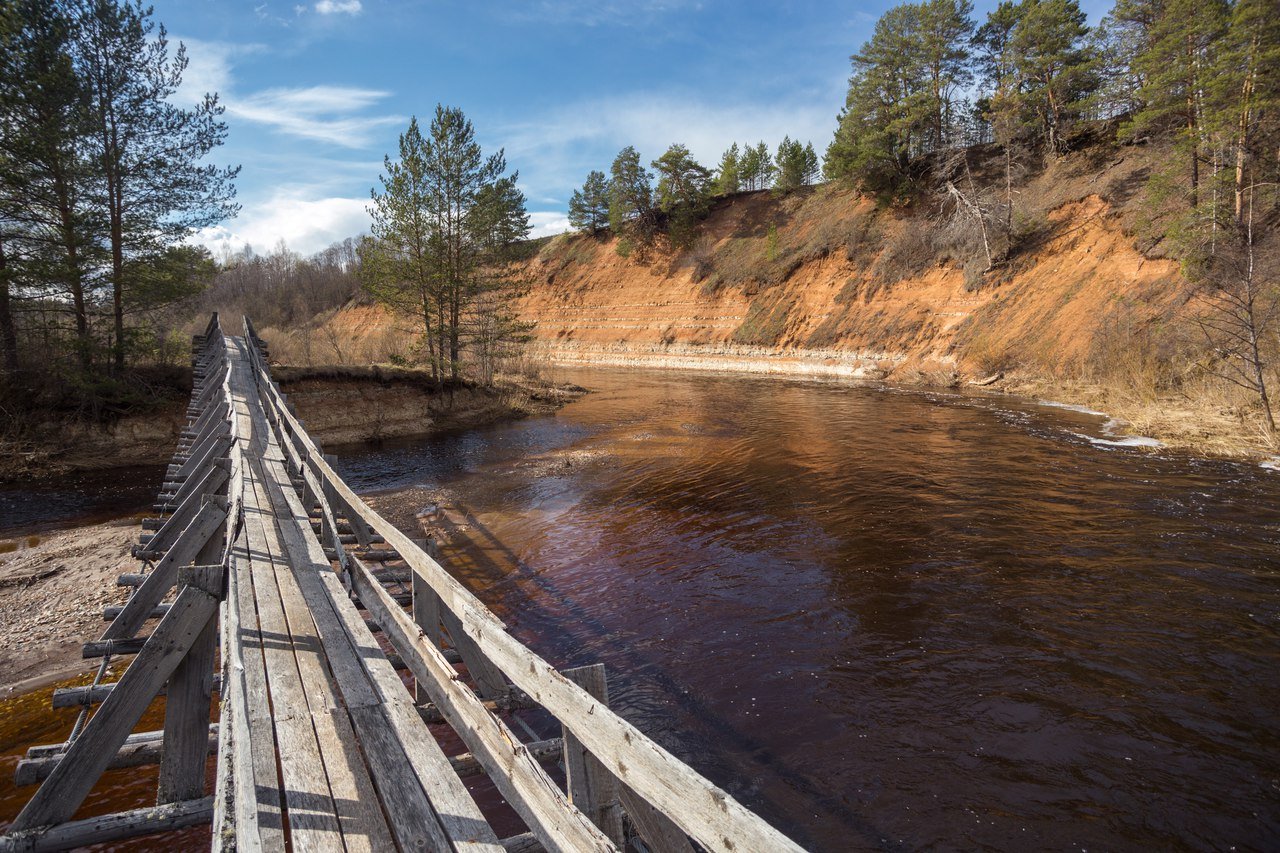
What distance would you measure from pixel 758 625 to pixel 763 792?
2575mm

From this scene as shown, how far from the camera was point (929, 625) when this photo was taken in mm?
6672

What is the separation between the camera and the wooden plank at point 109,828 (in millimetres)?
2828

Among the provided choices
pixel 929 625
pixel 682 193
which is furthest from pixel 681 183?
pixel 929 625

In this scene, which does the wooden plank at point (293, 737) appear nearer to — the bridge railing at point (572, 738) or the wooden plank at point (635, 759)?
the bridge railing at point (572, 738)

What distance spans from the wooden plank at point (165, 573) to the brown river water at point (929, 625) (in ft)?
5.63

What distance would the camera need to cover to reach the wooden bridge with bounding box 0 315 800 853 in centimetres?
196

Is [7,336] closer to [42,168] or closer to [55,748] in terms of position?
[42,168]

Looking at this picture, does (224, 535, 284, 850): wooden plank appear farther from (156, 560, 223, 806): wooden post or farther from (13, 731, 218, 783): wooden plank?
(13, 731, 218, 783): wooden plank

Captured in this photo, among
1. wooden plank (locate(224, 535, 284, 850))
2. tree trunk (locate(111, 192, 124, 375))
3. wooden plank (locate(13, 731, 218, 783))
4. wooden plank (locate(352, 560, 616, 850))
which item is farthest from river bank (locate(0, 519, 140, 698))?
tree trunk (locate(111, 192, 124, 375))

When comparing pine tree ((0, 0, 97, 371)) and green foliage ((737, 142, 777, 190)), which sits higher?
green foliage ((737, 142, 777, 190))

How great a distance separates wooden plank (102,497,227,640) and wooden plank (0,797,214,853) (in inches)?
86.3

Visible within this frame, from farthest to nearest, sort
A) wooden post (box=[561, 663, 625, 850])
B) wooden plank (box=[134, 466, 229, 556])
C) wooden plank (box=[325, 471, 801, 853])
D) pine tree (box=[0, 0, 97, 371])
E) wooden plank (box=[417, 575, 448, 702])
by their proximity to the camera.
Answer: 1. pine tree (box=[0, 0, 97, 371])
2. wooden plank (box=[134, 466, 229, 556])
3. wooden plank (box=[417, 575, 448, 702])
4. wooden post (box=[561, 663, 625, 850])
5. wooden plank (box=[325, 471, 801, 853])

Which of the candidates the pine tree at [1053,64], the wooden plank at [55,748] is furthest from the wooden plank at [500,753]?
the pine tree at [1053,64]

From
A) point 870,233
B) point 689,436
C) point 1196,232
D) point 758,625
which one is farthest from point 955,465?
point 870,233
